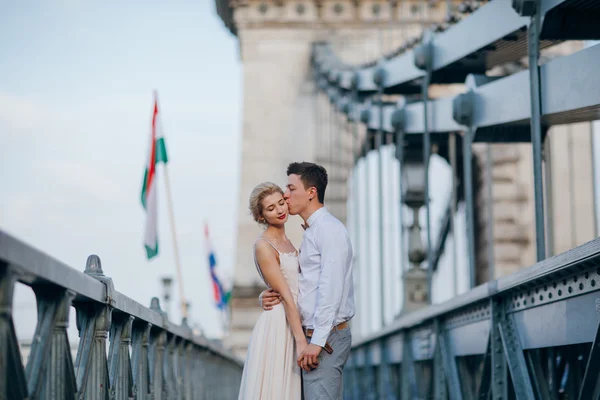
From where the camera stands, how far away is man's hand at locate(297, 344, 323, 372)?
5.22 meters

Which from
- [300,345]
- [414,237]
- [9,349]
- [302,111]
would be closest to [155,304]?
[300,345]

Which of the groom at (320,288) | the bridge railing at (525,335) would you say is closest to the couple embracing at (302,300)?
the groom at (320,288)

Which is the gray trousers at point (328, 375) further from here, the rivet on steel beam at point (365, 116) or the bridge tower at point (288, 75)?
the bridge tower at point (288, 75)

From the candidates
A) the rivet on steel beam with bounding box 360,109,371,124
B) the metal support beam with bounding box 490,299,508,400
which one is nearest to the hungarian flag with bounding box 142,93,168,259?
the rivet on steel beam with bounding box 360,109,371,124

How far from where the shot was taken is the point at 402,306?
15.5 m

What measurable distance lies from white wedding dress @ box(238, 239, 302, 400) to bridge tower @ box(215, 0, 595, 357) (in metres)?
21.7

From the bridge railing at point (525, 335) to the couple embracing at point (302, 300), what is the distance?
3.00 feet

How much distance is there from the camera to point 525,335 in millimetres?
5984

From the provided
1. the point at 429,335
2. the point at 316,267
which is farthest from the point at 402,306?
the point at 316,267

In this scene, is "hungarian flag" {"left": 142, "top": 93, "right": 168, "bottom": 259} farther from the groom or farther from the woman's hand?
the woman's hand

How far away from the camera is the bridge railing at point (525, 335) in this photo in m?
4.94

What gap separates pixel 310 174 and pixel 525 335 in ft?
4.58

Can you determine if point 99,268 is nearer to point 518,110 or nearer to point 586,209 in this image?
point 518,110

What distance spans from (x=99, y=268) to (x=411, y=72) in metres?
9.93
